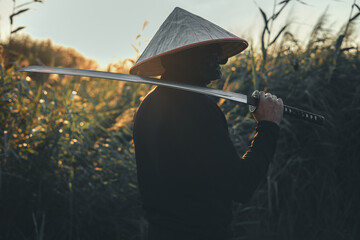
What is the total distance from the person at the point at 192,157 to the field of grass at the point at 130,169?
3.83 ft

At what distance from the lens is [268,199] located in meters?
2.35

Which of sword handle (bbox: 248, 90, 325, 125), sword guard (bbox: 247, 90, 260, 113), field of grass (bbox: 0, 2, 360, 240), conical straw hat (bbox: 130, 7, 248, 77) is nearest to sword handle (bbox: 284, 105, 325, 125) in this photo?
sword handle (bbox: 248, 90, 325, 125)

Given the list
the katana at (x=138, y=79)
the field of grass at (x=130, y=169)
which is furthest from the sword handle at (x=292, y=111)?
the field of grass at (x=130, y=169)

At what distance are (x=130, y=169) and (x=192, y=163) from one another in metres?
1.44

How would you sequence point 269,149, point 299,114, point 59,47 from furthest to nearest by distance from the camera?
point 59,47 → point 299,114 → point 269,149

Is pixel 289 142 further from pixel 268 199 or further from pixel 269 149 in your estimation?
pixel 269 149

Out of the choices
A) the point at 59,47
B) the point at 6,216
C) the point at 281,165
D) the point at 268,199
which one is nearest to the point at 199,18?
the point at 268,199

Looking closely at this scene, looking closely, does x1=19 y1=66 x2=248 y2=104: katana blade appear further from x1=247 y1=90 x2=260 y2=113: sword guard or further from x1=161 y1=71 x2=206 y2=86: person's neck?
x1=247 y1=90 x2=260 y2=113: sword guard

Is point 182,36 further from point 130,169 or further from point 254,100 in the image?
point 130,169

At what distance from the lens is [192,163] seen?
41.4 inches

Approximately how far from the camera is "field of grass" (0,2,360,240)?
90.6 inches

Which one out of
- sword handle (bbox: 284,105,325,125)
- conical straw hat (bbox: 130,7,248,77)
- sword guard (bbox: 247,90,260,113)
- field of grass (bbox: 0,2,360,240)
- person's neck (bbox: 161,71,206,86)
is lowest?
field of grass (bbox: 0,2,360,240)

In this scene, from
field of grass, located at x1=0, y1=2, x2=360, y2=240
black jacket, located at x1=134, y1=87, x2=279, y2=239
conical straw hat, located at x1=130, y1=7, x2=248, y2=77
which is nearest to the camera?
black jacket, located at x1=134, y1=87, x2=279, y2=239

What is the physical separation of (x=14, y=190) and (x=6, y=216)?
0.19 m
